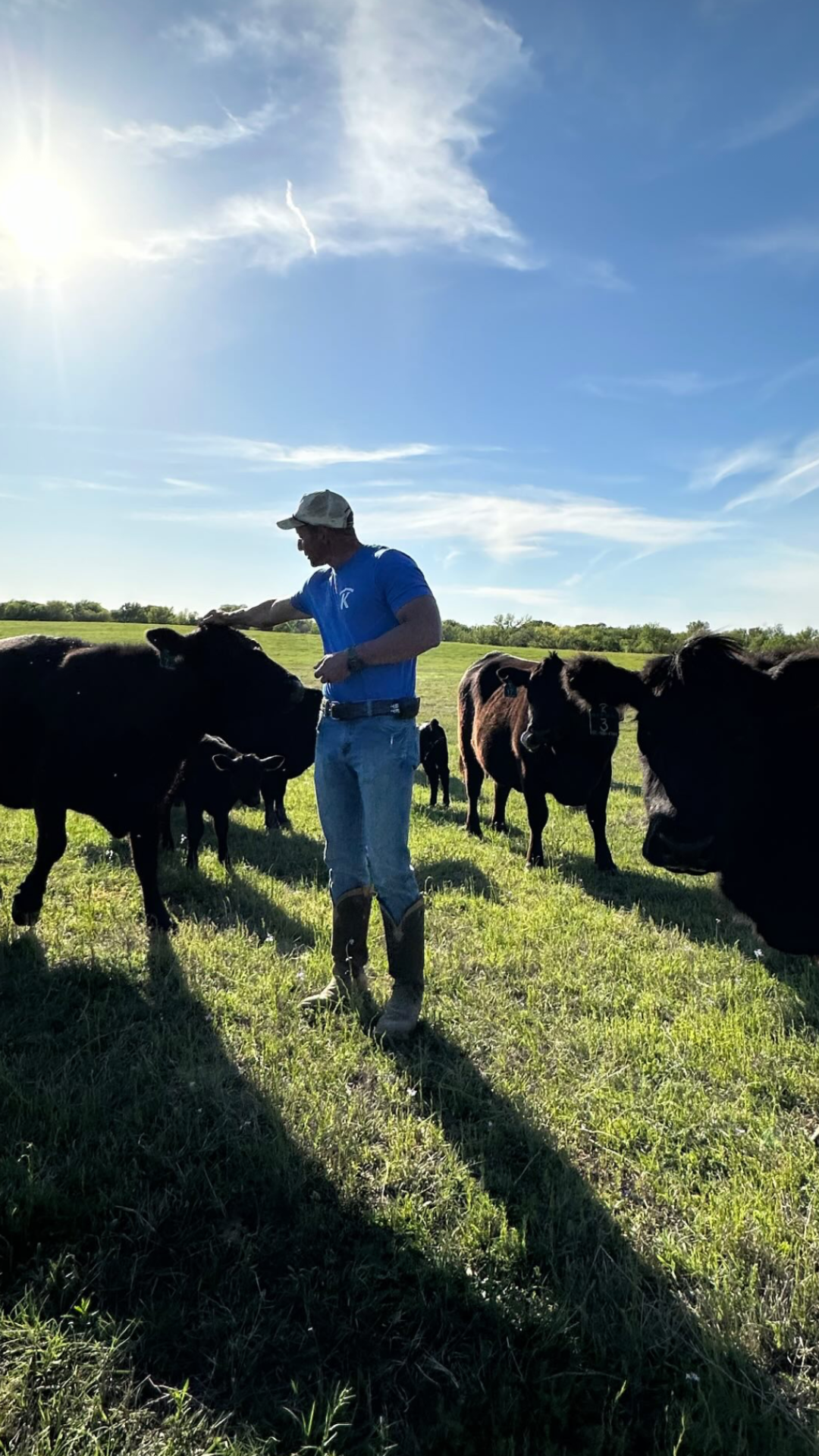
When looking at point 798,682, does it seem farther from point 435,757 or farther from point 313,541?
point 435,757

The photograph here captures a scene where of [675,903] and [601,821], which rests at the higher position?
[601,821]

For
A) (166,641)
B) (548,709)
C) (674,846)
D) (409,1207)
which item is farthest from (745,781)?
(548,709)

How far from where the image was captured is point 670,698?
382 cm

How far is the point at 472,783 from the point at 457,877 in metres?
3.69

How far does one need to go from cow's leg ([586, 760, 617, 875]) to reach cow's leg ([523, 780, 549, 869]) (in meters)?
0.54

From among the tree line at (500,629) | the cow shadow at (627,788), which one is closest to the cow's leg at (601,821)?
the cow shadow at (627,788)

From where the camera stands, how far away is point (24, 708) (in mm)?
5926

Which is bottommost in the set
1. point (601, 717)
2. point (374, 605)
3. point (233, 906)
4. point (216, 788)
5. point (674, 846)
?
point (233, 906)

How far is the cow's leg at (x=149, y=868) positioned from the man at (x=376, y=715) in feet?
6.18

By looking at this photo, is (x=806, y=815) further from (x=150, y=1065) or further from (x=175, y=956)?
(x=175, y=956)

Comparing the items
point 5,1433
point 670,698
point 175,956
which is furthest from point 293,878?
point 5,1433

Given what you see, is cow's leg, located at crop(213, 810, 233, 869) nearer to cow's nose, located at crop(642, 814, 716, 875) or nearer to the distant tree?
cow's nose, located at crop(642, 814, 716, 875)

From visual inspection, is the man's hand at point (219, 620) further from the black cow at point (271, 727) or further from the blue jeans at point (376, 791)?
the blue jeans at point (376, 791)

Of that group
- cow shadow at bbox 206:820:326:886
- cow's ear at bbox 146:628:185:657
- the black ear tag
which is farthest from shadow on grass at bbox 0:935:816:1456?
cow shadow at bbox 206:820:326:886
